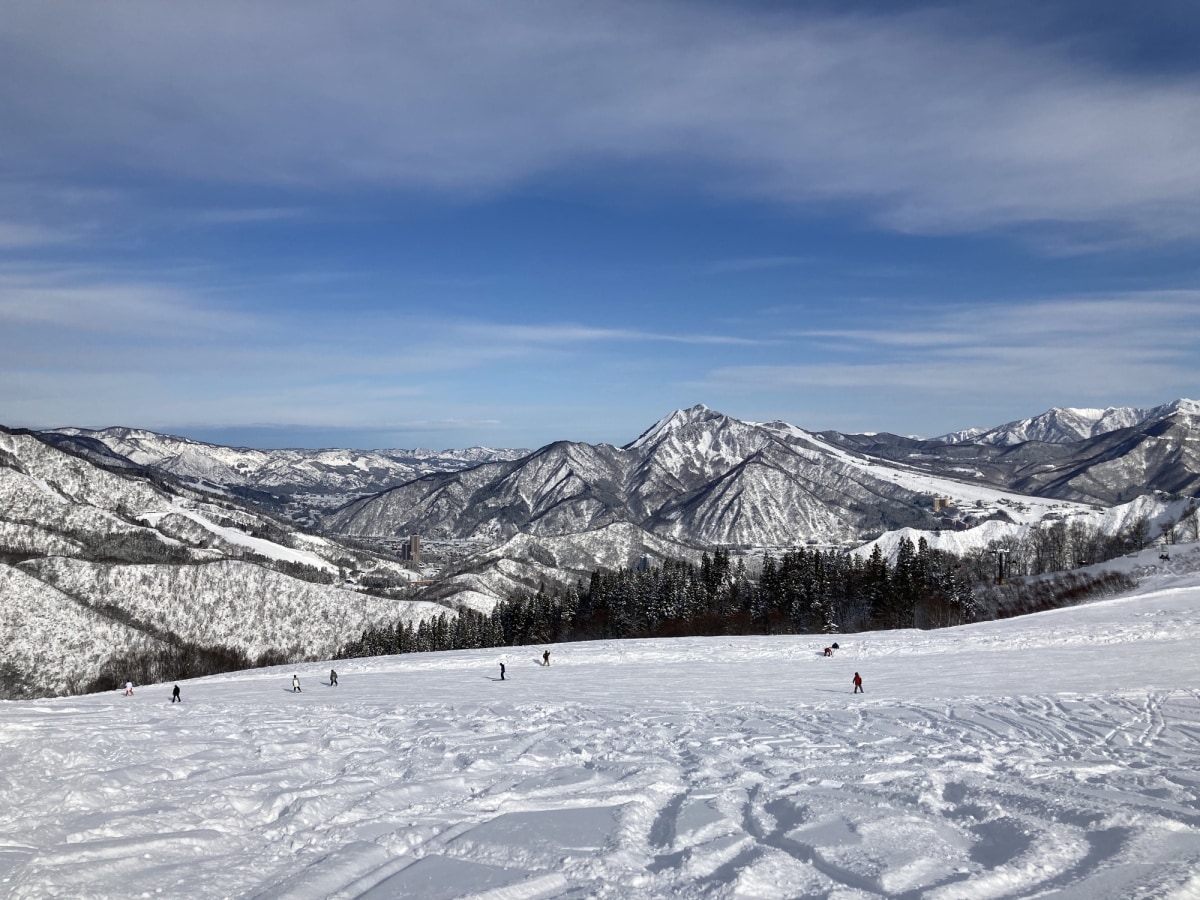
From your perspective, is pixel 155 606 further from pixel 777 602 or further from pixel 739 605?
pixel 777 602

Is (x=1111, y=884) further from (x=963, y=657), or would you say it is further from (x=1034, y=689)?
(x=963, y=657)

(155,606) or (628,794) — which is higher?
(155,606)

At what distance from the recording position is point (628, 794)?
15258 mm

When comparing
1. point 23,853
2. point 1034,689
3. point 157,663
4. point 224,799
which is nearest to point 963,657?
point 1034,689

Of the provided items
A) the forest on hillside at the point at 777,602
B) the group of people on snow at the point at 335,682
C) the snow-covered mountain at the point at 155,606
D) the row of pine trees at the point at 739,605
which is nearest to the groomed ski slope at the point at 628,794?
the group of people on snow at the point at 335,682

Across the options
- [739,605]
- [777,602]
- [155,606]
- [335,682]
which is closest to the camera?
[335,682]

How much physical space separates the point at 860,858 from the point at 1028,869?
7.41 ft

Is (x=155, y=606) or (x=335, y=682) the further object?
(x=155, y=606)

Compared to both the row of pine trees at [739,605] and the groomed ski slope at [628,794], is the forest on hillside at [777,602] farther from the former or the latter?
the groomed ski slope at [628,794]

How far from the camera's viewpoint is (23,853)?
12.1m

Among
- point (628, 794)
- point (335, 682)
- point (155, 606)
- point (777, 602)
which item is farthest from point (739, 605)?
point (155, 606)

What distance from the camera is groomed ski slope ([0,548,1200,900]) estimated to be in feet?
35.5

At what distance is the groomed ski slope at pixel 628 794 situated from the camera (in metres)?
10.8

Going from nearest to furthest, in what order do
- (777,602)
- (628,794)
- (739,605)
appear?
1. (628,794)
2. (777,602)
3. (739,605)
